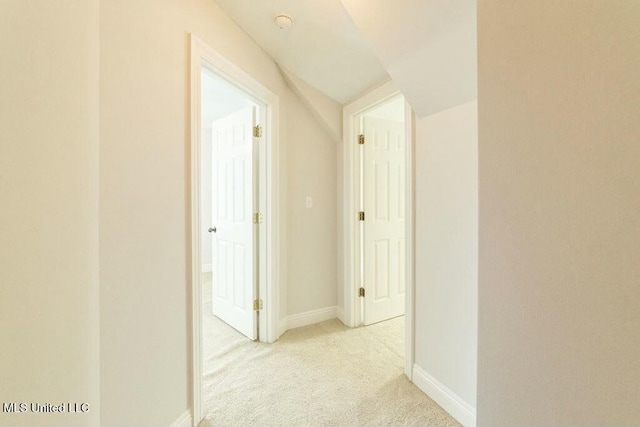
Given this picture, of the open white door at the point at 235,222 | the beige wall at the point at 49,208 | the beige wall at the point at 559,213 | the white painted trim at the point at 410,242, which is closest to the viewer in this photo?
the beige wall at the point at 559,213

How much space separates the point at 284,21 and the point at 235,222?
1560 mm

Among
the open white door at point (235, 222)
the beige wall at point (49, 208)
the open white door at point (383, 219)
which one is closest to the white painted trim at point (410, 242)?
the open white door at point (383, 219)

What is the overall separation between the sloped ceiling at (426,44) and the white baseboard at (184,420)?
198 cm

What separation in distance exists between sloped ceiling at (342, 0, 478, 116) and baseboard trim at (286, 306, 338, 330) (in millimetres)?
1950

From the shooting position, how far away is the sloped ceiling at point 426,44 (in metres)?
1.07

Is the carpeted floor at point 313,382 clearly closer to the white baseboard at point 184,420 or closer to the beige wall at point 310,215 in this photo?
the white baseboard at point 184,420

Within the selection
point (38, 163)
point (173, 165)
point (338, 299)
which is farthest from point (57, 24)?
point (338, 299)

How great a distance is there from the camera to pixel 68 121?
2.51 feet

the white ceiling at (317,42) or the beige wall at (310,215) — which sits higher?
the white ceiling at (317,42)

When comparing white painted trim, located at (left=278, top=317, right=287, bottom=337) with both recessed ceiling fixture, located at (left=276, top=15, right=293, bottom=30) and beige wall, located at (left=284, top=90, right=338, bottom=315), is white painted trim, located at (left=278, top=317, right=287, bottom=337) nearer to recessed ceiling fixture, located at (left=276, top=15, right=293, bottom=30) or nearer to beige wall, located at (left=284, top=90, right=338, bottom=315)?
beige wall, located at (left=284, top=90, right=338, bottom=315)

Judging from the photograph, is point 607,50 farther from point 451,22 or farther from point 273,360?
point 273,360

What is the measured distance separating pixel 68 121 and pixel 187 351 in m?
1.09

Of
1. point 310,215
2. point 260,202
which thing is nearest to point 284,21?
point 260,202

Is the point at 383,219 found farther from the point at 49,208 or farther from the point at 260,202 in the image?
the point at 49,208
